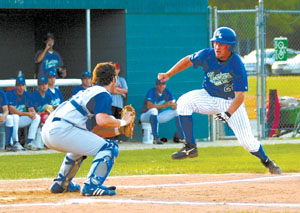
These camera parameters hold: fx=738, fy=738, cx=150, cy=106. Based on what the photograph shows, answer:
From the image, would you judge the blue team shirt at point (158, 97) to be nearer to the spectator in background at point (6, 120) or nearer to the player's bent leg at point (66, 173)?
the spectator in background at point (6, 120)

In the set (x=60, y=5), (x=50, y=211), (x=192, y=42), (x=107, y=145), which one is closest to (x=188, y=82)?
(x=192, y=42)

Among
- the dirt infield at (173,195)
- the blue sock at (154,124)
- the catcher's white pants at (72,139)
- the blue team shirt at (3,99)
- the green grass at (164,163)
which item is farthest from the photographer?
the blue sock at (154,124)

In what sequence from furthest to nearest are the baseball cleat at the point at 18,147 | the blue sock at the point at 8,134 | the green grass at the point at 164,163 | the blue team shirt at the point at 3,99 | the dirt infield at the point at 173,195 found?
the baseball cleat at the point at 18,147 → the blue sock at the point at 8,134 → the blue team shirt at the point at 3,99 → the green grass at the point at 164,163 → the dirt infield at the point at 173,195

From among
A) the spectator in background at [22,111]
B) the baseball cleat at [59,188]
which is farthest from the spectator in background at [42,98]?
the baseball cleat at [59,188]

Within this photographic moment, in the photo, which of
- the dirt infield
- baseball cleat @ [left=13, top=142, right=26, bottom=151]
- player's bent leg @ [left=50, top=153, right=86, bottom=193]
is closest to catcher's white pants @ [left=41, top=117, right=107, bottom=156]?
player's bent leg @ [left=50, top=153, right=86, bottom=193]

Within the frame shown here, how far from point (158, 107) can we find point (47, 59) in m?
2.66

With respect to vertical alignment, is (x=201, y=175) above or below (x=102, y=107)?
below

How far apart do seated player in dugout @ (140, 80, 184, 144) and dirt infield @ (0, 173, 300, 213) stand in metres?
6.46

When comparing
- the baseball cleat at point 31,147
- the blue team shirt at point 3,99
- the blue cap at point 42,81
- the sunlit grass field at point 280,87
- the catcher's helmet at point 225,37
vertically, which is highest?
the catcher's helmet at point 225,37

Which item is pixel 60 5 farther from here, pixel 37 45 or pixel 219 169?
pixel 219 169

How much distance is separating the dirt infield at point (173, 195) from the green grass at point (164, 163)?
0.89 meters

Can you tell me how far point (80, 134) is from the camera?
757 centimetres

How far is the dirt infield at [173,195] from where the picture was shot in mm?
6742

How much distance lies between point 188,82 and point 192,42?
3.09ft
